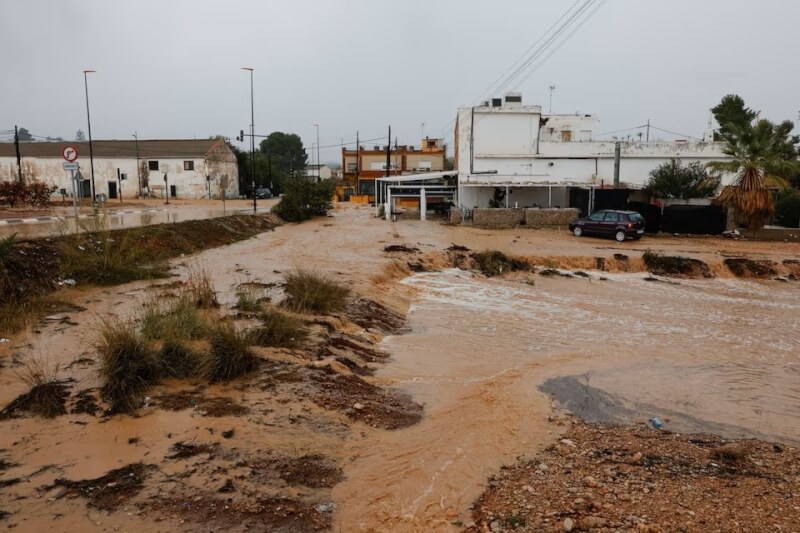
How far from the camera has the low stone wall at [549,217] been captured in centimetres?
3494

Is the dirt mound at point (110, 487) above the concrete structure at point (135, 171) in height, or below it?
below

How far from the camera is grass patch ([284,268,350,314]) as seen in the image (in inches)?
493

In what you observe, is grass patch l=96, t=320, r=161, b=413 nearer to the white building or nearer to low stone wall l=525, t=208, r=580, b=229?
low stone wall l=525, t=208, r=580, b=229

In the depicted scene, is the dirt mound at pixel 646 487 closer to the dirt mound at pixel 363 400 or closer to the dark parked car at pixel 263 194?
the dirt mound at pixel 363 400

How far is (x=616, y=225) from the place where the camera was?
2970cm

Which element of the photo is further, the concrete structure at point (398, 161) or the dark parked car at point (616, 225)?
the concrete structure at point (398, 161)

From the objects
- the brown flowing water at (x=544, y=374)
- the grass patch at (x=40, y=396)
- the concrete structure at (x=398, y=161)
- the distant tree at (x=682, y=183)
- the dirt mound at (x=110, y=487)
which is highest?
the concrete structure at (x=398, y=161)

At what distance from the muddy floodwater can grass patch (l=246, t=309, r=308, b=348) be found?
1691 millimetres

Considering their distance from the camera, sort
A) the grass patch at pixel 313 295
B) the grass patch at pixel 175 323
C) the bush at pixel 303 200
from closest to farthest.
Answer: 1. the grass patch at pixel 175 323
2. the grass patch at pixel 313 295
3. the bush at pixel 303 200

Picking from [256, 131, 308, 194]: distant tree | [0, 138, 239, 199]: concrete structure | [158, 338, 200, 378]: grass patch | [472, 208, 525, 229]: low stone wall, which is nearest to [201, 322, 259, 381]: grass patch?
[158, 338, 200, 378]: grass patch

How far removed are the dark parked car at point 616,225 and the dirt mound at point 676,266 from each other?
5.38 m

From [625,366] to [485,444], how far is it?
513 cm

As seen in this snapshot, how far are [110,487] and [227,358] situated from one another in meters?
3.06

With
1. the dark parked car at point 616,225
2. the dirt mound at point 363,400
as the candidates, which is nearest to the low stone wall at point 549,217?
the dark parked car at point 616,225
